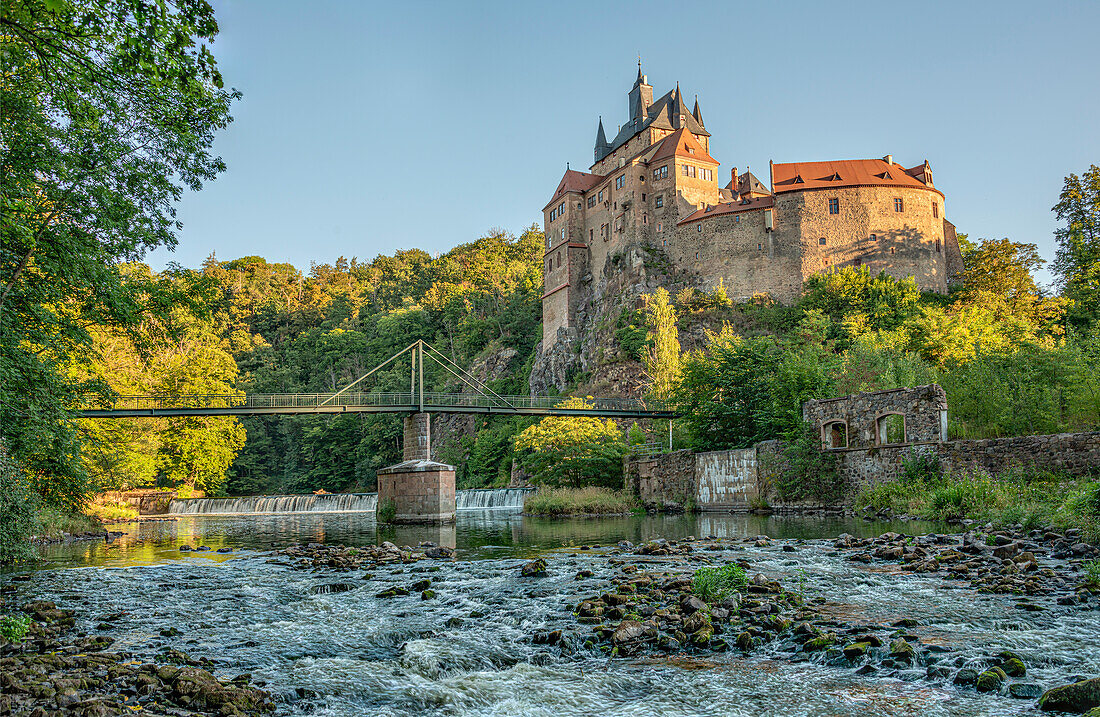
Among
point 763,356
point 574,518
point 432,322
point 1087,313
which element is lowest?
point 574,518

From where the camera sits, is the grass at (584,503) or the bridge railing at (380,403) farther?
the bridge railing at (380,403)

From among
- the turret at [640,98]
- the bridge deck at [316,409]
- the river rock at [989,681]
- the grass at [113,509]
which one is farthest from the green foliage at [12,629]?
the turret at [640,98]

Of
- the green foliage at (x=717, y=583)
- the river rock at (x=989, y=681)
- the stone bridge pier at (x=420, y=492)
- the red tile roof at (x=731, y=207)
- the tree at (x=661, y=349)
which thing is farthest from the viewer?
the red tile roof at (x=731, y=207)

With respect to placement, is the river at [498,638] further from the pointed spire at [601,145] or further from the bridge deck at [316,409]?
the pointed spire at [601,145]

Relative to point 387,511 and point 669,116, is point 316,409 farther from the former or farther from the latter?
point 669,116

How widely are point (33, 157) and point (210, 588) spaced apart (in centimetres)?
739

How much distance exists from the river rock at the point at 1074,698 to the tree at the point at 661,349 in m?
44.9

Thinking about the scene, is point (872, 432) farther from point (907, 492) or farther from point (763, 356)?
point (763, 356)

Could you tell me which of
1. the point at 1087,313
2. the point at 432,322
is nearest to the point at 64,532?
the point at 1087,313

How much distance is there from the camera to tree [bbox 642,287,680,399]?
53.6m

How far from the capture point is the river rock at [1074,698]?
215 inches

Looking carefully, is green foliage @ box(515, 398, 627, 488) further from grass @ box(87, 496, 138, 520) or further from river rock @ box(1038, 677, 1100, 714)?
river rock @ box(1038, 677, 1100, 714)

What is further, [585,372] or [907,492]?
[585,372]

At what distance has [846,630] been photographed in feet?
26.3
